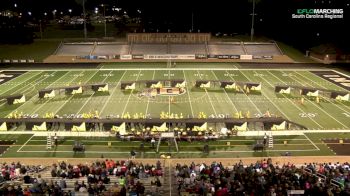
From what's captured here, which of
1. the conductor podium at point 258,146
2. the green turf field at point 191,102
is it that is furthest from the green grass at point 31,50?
the conductor podium at point 258,146

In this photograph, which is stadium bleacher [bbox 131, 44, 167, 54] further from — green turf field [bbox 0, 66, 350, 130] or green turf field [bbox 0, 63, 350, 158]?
green turf field [bbox 0, 66, 350, 130]

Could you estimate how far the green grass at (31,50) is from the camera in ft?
214

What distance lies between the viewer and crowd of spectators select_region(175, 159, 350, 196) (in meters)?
16.4

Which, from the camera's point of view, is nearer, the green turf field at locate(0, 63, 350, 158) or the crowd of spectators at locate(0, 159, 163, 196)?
the crowd of spectators at locate(0, 159, 163, 196)

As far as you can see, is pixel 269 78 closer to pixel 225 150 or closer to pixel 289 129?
pixel 289 129

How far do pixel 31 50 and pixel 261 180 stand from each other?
5928 centimetres

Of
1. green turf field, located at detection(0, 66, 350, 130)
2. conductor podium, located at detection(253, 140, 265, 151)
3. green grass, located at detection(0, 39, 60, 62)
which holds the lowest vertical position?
conductor podium, located at detection(253, 140, 265, 151)

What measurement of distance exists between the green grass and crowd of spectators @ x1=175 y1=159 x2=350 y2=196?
49.7 metres

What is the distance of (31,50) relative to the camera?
6925cm

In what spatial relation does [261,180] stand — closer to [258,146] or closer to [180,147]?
[258,146]

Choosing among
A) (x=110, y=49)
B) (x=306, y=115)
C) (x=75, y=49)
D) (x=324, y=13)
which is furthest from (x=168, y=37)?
(x=306, y=115)

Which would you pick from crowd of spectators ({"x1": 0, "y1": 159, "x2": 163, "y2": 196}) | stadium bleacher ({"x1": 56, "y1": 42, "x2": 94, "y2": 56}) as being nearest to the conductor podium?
crowd of spectators ({"x1": 0, "y1": 159, "x2": 163, "y2": 196})

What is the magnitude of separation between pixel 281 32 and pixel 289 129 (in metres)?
51.5

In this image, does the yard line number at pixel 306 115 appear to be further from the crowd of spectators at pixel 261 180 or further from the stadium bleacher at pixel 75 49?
the stadium bleacher at pixel 75 49
